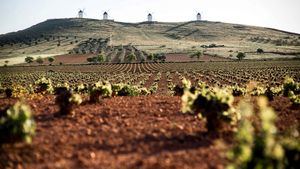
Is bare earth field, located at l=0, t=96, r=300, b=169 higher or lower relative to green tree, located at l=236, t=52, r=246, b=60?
higher

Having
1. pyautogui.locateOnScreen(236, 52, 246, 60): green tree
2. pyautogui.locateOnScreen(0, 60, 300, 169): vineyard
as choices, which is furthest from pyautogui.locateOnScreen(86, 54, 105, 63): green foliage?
pyautogui.locateOnScreen(0, 60, 300, 169): vineyard

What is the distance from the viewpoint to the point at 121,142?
1152 centimetres

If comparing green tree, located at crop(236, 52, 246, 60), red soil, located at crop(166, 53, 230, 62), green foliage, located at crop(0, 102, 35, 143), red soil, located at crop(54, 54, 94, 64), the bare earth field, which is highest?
green foliage, located at crop(0, 102, 35, 143)

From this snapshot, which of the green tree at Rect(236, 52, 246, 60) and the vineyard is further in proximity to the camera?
the green tree at Rect(236, 52, 246, 60)

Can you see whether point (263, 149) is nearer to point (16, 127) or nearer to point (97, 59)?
point (16, 127)

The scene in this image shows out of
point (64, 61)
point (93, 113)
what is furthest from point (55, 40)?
point (93, 113)

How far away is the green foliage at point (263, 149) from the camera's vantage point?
698 cm

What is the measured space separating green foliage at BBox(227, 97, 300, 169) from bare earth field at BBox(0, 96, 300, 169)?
48 cm

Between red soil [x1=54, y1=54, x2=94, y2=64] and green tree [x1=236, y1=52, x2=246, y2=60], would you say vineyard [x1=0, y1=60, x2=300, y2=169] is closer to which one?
green tree [x1=236, y1=52, x2=246, y2=60]

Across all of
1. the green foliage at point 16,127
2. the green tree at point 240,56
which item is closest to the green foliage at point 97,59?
the green tree at point 240,56

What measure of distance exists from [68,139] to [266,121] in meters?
6.78

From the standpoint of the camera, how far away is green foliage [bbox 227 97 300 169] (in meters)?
6.98

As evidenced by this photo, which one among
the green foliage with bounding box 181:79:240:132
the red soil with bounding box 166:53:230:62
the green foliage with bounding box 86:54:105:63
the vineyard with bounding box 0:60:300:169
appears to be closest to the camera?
the vineyard with bounding box 0:60:300:169

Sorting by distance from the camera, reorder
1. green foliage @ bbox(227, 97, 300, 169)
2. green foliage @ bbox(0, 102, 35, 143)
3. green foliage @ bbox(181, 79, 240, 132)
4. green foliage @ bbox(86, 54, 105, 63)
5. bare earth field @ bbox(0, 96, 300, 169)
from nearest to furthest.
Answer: green foliage @ bbox(227, 97, 300, 169) < bare earth field @ bbox(0, 96, 300, 169) < green foliage @ bbox(0, 102, 35, 143) < green foliage @ bbox(181, 79, 240, 132) < green foliage @ bbox(86, 54, 105, 63)
